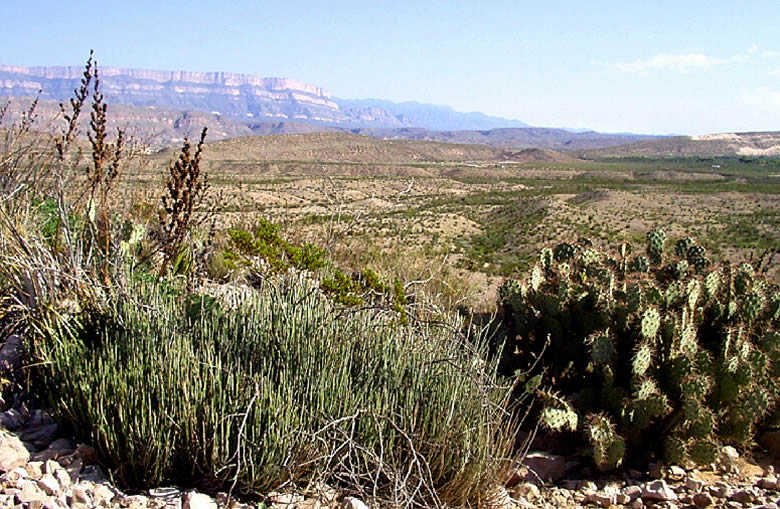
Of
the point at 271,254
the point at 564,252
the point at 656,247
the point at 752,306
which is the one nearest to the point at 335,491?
the point at 271,254

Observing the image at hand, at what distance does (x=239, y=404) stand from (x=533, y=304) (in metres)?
2.72

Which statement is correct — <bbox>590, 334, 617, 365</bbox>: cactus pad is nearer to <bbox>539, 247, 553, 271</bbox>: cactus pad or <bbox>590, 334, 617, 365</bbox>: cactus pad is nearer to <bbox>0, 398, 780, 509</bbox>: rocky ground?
<bbox>0, 398, 780, 509</bbox>: rocky ground

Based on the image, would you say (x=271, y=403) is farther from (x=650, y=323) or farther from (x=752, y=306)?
(x=752, y=306)

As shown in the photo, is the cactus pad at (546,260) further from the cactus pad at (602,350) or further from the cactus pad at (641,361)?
the cactus pad at (641,361)

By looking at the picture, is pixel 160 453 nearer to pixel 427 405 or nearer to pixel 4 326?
pixel 427 405

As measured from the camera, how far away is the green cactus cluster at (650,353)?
3.97 metres

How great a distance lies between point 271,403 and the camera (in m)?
2.87

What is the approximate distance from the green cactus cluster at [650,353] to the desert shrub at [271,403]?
0.90 metres

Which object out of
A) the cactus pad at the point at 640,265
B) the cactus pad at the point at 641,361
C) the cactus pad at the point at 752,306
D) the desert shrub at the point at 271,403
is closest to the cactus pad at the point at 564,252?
the cactus pad at the point at 640,265

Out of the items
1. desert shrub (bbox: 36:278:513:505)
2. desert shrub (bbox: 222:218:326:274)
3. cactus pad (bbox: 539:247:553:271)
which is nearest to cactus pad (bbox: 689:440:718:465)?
desert shrub (bbox: 36:278:513:505)

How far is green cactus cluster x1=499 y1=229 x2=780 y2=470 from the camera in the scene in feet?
13.0

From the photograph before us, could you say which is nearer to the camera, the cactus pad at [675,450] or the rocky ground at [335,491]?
the rocky ground at [335,491]

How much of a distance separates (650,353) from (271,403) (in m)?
2.61

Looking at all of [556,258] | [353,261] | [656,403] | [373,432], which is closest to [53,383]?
[373,432]
